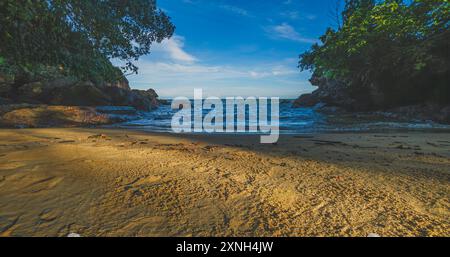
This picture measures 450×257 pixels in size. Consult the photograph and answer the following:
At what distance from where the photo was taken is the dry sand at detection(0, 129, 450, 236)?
1241 millimetres

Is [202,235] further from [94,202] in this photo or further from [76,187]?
[76,187]

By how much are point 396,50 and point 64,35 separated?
49.8 ft

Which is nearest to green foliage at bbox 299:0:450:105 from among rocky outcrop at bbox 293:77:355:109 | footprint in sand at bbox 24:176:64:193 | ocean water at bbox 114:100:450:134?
rocky outcrop at bbox 293:77:355:109

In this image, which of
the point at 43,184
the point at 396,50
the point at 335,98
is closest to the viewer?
the point at 43,184

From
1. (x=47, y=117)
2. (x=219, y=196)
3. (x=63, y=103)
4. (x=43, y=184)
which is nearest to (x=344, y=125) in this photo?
(x=219, y=196)

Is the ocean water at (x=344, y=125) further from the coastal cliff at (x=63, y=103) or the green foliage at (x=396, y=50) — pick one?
the green foliage at (x=396, y=50)

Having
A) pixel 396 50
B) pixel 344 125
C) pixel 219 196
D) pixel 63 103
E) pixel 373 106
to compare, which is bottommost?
pixel 219 196

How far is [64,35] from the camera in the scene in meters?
3.85

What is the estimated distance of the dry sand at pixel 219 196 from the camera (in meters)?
1.24

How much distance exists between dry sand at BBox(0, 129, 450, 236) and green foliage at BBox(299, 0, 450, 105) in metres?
12.0

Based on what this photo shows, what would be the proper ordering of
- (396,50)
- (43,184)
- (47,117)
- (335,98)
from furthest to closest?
(335,98), (396,50), (47,117), (43,184)

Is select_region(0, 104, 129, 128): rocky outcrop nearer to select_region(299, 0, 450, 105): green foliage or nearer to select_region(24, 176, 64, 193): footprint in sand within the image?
select_region(24, 176, 64, 193): footprint in sand

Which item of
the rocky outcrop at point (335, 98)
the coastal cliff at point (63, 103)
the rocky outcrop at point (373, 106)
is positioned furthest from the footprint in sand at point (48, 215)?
the rocky outcrop at point (335, 98)

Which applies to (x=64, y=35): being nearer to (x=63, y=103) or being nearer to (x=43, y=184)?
(x=43, y=184)
